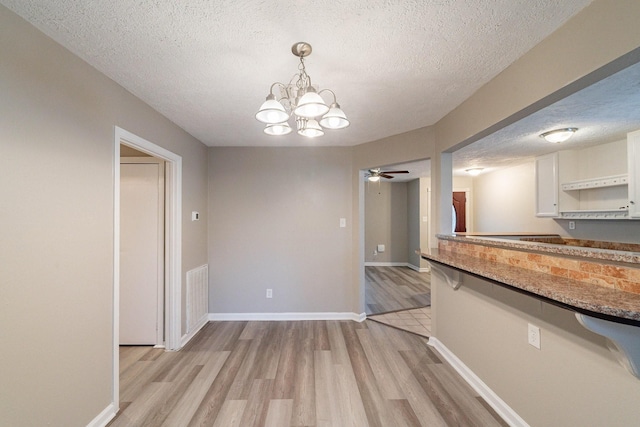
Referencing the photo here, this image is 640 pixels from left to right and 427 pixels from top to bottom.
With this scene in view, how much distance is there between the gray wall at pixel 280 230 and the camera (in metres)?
3.47

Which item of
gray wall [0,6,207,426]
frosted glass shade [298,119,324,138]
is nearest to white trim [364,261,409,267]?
frosted glass shade [298,119,324,138]

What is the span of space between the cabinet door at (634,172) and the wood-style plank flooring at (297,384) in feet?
9.66

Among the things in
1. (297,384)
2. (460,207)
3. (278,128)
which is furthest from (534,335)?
(460,207)

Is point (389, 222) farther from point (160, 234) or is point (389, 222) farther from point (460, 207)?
point (160, 234)

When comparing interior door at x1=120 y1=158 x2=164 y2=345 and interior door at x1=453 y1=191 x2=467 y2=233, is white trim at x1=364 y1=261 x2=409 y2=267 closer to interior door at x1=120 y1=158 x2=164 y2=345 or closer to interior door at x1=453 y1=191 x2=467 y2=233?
interior door at x1=453 y1=191 x2=467 y2=233

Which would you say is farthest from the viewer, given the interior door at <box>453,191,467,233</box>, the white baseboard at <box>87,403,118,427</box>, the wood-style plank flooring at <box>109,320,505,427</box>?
the interior door at <box>453,191,467,233</box>

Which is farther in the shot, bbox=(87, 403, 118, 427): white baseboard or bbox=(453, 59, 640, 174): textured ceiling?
bbox=(453, 59, 640, 174): textured ceiling

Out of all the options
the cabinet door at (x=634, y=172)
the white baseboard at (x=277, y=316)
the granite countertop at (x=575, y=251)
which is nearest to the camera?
the granite countertop at (x=575, y=251)

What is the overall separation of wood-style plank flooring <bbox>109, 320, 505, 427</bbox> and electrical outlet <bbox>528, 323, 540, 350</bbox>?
64cm

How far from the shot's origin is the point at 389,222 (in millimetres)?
7086

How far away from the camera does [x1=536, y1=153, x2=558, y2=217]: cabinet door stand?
3.91 m

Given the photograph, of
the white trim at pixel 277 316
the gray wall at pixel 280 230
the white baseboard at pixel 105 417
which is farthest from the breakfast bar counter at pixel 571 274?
the white baseboard at pixel 105 417

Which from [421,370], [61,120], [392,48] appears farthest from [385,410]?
[61,120]

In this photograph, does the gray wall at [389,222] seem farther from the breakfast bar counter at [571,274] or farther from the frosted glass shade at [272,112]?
the frosted glass shade at [272,112]
